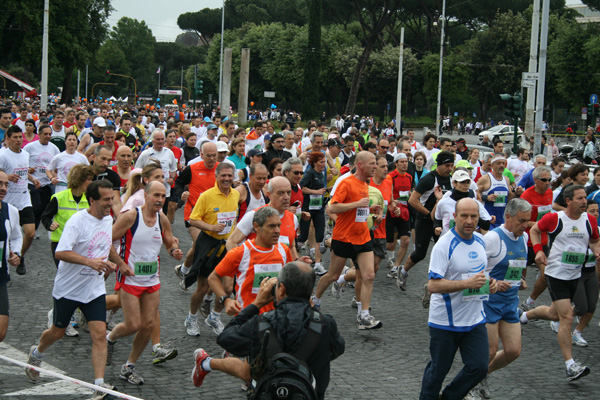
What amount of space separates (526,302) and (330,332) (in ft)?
19.6

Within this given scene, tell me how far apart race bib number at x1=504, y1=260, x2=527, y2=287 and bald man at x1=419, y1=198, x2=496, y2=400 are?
84 cm

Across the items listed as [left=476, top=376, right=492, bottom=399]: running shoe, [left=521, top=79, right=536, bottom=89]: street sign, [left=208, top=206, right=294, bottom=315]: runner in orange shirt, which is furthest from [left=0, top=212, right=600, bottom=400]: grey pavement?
[left=521, top=79, right=536, bottom=89]: street sign

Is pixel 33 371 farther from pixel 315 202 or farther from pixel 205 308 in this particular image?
pixel 315 202

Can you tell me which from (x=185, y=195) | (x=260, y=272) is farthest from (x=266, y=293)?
(x=185, y=195)

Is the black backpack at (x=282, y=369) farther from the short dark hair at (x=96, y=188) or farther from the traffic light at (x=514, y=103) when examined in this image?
the traffic light at (x=514, y=103)

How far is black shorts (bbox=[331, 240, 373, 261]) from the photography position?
8.48m

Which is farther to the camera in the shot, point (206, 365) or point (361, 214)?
point (361, 214)

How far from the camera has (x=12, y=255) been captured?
6449 millimetres

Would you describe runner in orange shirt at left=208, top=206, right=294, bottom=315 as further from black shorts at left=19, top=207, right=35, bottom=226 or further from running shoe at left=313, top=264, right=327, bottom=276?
running shoe at left=313, top=264, right=327, bottom=276

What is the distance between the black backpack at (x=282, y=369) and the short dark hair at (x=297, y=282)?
0.15 m

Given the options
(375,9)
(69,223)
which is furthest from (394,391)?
(375,9)

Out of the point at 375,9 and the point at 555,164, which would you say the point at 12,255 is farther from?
the point at 375,9

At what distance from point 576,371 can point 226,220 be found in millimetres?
3646

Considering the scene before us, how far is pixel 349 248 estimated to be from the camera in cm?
850
